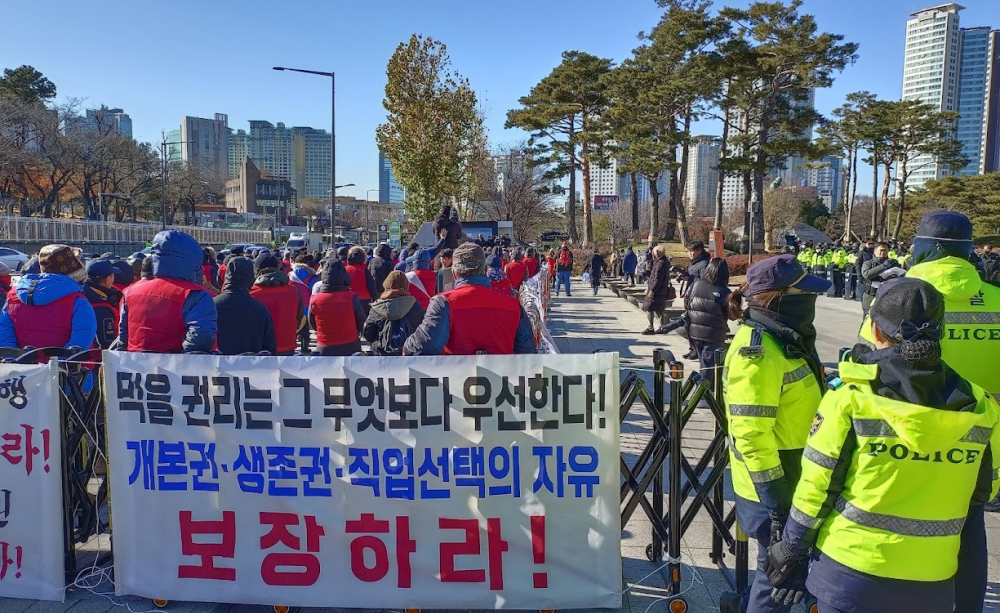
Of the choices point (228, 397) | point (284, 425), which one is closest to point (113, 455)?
point (228, 397)

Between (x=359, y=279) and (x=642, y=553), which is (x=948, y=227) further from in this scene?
(x=359, y=279)

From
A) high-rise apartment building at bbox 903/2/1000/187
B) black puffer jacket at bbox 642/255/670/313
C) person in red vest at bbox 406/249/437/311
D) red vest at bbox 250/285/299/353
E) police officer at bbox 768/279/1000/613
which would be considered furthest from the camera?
high-rise apartment building at bbox 903/2/1000/187

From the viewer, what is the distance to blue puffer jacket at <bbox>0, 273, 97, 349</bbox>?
480 centimetres

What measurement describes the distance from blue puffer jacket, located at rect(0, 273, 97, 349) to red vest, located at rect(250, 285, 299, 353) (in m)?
1.60

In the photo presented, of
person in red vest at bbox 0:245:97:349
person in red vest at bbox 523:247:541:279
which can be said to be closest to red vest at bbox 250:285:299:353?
person in red vest at bbox 0:245:97:349

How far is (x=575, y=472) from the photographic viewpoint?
341 cm

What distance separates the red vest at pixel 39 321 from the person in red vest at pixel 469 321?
8.79 ft

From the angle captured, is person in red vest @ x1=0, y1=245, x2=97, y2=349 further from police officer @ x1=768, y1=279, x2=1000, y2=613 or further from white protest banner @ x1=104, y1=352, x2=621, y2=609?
police officer @ x1=768, y1=279, x2=1000, y2=613

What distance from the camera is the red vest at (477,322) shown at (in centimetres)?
407

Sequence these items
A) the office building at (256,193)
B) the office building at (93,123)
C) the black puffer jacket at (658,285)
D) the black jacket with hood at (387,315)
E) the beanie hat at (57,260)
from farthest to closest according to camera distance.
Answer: the office building at (256,193), the office building at (93,123), the black puffer jacket at (658,285), the black jacket with hood at (387,315), the beanie hat at (57,260)

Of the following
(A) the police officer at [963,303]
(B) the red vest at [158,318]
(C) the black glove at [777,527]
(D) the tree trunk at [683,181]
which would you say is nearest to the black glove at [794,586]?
(C) the black glove at [777,527]

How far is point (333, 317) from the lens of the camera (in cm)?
630

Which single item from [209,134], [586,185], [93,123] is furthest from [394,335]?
[209,134]

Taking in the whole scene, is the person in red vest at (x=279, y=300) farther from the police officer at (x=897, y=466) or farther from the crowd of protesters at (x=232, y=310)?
the police officer at (x=897, y=466)
